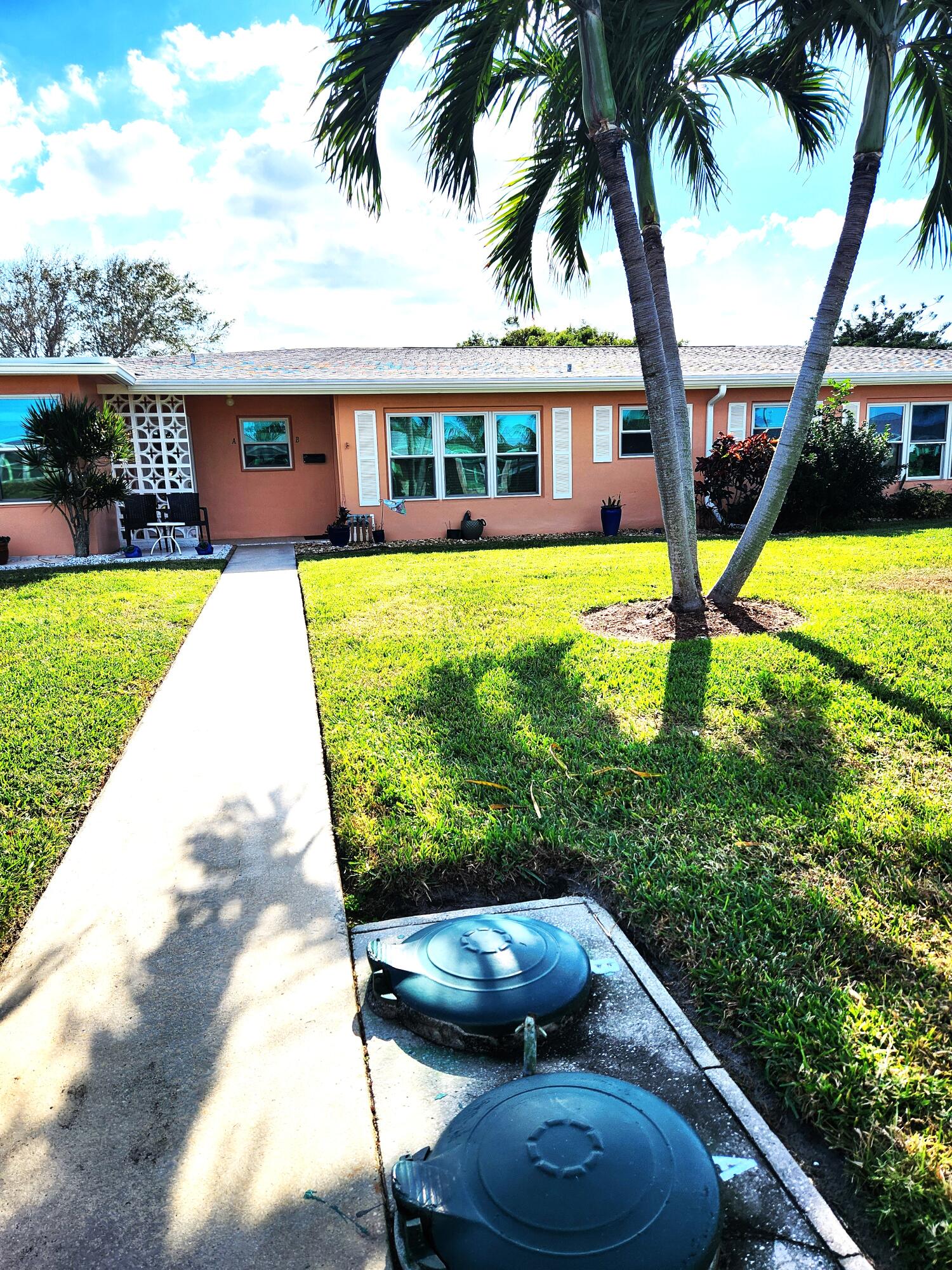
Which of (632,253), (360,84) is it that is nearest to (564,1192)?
(632,253)

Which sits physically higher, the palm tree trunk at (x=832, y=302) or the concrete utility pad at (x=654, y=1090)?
the palm tree trunk at (x=832, y=302)

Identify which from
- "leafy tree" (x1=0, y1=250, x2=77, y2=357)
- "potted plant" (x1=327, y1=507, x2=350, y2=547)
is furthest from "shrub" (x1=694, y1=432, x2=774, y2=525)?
"leafy tree" (x1=0, y1=250, x2=77, y2=357)

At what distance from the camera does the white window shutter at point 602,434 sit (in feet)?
47.9

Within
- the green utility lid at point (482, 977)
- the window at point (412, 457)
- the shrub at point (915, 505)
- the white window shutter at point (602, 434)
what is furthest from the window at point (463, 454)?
the green utility lid at point (482, 977)

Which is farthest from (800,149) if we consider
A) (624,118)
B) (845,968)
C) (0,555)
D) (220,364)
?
(0,555)

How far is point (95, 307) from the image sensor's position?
32750mm

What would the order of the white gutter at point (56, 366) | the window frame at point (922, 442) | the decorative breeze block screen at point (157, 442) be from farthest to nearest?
1. the window frame at point (922, 442)
2. the decorative breeze block screen at point (157, 442)
3. the white gutter at point (56, 366)

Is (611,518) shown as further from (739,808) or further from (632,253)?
(739,808)

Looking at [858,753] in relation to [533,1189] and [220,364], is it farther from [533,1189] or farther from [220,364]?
[220,364]

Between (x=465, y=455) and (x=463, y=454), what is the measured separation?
34mm

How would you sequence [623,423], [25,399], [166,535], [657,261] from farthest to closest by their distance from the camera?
[623,423], [166,535], [25,399], [657,261]

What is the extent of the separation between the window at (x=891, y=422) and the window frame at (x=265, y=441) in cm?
1184

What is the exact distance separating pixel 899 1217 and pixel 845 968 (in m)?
0.78

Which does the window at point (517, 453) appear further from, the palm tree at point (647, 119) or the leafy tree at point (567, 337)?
the leafy tree at point (567, 337)
